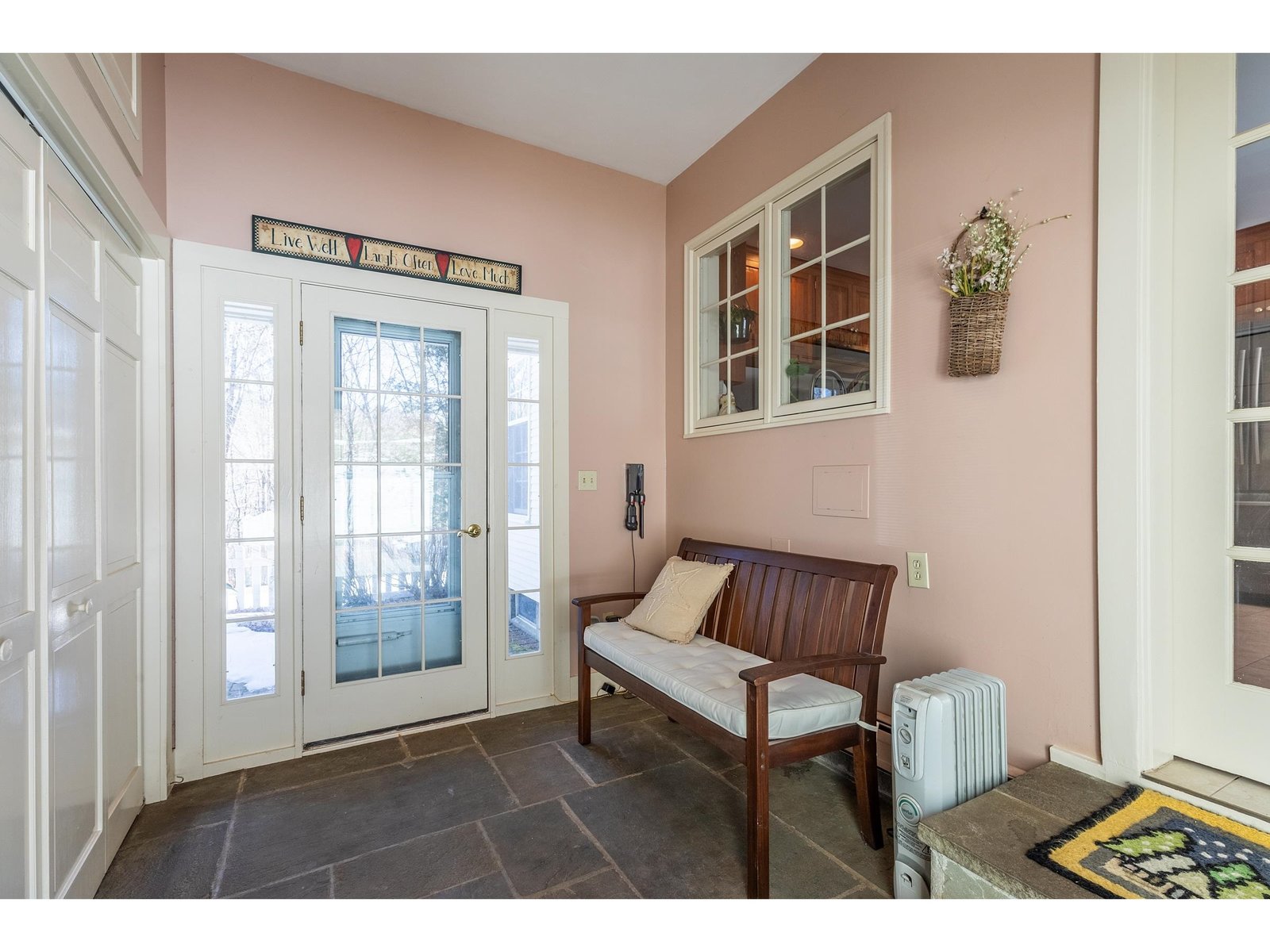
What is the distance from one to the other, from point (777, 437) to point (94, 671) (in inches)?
102

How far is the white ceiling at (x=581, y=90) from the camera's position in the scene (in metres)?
2.54

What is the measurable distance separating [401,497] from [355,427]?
0.39 meters

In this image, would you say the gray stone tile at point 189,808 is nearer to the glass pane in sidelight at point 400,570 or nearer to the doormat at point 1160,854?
the glass pane in sidelight at point 400,570

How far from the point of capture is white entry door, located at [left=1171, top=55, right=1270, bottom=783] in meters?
1.41

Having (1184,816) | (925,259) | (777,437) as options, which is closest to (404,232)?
(777,437)

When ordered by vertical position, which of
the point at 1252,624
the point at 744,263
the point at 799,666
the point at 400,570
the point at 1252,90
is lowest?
the point at 799,666

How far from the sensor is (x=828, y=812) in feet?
6.75

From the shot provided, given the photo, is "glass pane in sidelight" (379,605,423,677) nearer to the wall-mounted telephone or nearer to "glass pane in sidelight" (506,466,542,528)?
"glass pane in sidelight" (506,466,542,528)

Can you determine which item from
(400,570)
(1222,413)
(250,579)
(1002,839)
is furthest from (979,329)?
(250,579)

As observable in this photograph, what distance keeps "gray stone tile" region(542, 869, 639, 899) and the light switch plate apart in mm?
1523

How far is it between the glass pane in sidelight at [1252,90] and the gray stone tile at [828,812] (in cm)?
219

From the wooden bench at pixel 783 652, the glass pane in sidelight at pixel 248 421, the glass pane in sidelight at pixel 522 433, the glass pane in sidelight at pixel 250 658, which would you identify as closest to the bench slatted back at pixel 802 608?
the wooden bench at pixel 783 652

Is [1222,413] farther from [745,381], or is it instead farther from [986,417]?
[745,381]
